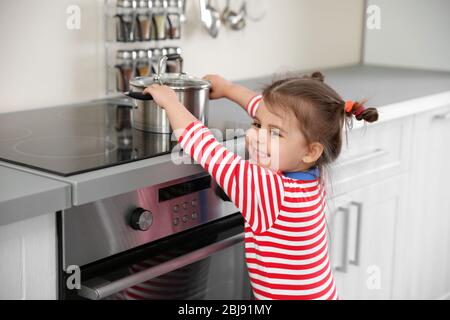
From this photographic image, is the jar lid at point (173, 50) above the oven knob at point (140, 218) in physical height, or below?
above

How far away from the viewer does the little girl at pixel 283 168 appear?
136 cm

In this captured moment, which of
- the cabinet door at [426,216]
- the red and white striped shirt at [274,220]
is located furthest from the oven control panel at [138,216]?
the cabinet door at [426,216]

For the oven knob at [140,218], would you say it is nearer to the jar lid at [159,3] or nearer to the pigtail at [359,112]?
the pigtail at [359,112]

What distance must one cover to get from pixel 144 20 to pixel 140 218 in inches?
31.1

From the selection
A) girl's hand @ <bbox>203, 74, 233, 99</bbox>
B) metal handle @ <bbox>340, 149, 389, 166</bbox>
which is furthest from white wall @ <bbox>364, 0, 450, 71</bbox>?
girl's hand @ <bbox>203, 74, 233, 99</bbox>

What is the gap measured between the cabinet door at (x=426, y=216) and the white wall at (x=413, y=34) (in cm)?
42

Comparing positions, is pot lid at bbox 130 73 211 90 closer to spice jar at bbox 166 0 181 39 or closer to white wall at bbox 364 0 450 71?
spice jar at bbox 166 0 181 39

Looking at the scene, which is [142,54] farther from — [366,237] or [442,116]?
[442,116]

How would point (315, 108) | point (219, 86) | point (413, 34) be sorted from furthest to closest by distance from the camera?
point (413, 34), point (219, 86), point (315, 108)

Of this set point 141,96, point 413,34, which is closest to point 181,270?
point 141,96

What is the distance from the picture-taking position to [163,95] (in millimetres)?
1438

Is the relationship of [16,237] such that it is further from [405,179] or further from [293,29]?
[293,29]
